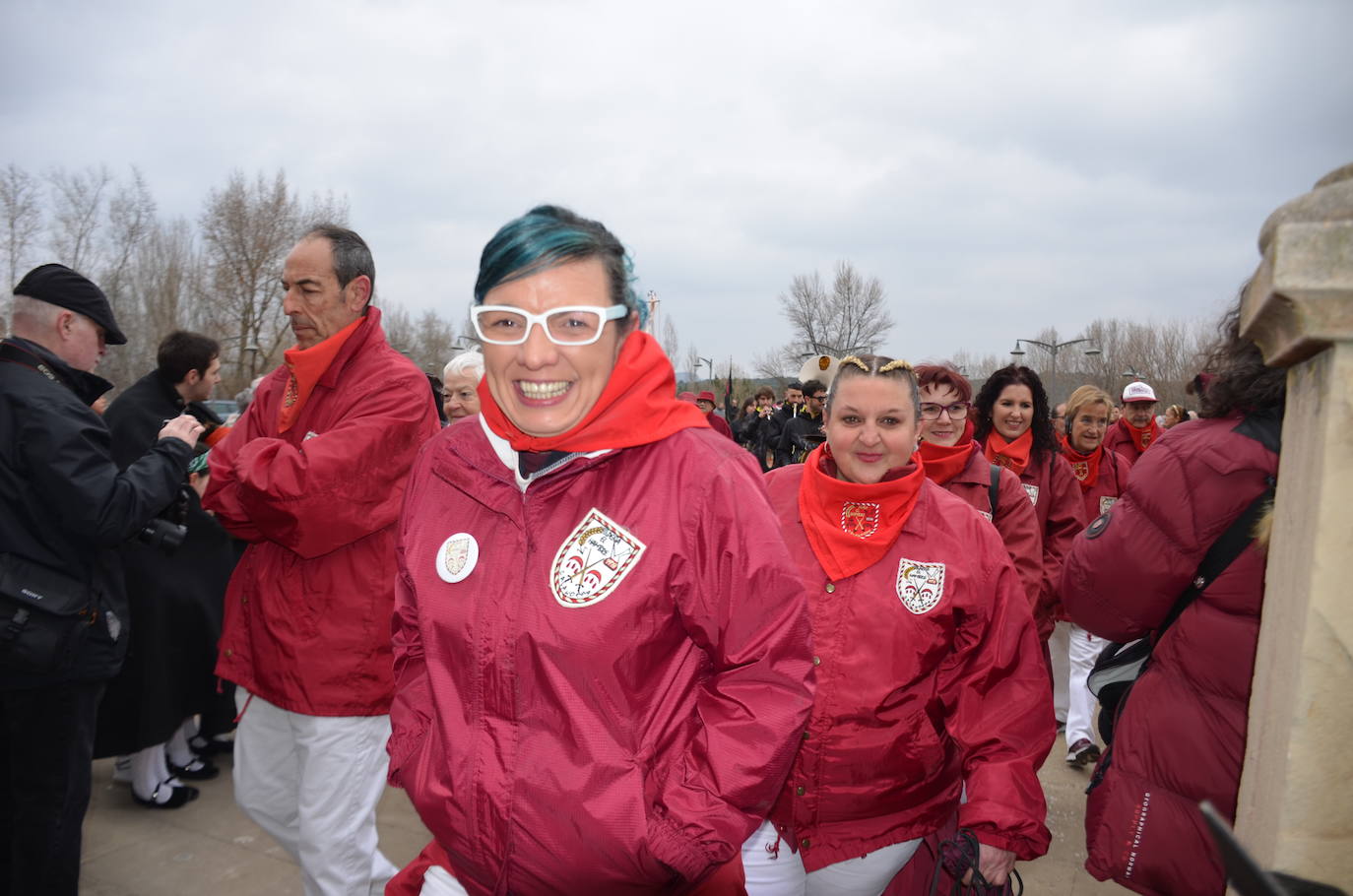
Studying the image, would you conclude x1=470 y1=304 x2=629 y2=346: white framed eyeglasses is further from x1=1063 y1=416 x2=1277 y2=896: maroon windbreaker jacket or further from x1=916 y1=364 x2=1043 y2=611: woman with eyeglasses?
x1=916 y1=364 x2=1043 y2=611: woman with eyeglasses

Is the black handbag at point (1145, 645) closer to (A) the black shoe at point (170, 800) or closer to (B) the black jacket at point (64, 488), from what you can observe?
(B) the black jacket at point (64, 488)

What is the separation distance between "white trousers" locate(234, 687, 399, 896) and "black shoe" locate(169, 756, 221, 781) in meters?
2.21

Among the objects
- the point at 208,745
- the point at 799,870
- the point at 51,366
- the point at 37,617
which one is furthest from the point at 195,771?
the point at 799,870

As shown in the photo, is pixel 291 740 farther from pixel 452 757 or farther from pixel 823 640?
pixel 823 640

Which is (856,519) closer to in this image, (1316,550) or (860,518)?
(860,518)

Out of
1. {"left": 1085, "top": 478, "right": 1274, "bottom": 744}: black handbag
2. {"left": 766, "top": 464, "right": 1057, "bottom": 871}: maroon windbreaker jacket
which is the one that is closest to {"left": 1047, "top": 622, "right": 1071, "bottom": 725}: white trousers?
{"left": 1085, "top": 478, "right": 1274, "bottom": 744}: black handbag

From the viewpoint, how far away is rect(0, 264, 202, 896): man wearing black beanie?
280 centimetres

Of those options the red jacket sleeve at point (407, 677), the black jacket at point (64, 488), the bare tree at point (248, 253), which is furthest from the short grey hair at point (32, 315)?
the bare tree at point (248, 253)

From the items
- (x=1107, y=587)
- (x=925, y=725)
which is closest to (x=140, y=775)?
(x=925, y=725)

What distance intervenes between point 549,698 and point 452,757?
25 cm

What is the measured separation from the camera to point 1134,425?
289 inches

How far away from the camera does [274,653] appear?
9.57 feet

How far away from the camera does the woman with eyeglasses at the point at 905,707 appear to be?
229cm

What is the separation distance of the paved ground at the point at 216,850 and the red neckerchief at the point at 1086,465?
224 centimetres
